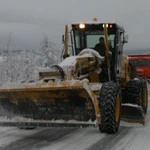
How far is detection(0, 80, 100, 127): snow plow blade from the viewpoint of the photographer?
6.23 meters

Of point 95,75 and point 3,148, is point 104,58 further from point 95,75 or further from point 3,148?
point 3,148

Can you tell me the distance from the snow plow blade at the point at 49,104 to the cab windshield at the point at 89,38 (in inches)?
115

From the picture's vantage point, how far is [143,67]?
82.3 feet

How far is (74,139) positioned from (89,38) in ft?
11.4

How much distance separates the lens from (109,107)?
21.2ft

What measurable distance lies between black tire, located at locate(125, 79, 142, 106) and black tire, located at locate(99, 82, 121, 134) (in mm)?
2392

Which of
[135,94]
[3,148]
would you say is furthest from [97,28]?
[3,148]

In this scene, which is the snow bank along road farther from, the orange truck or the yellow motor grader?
the orange truck

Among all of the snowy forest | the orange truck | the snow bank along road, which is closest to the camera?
the snow bank along road

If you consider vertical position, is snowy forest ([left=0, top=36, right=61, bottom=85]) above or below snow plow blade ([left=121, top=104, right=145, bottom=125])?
above

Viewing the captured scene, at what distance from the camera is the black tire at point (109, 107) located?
6445 millimetres

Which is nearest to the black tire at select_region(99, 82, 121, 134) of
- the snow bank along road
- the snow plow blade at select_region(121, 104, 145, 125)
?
the snow bank along road

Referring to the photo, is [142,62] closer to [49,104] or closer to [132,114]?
[132,114]

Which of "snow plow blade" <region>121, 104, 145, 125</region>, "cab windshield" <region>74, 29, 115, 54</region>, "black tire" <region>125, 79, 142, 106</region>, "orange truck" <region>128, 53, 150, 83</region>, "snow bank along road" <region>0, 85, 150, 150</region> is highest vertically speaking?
"cab windshield" <region>74, 29, 115, 54</region>
